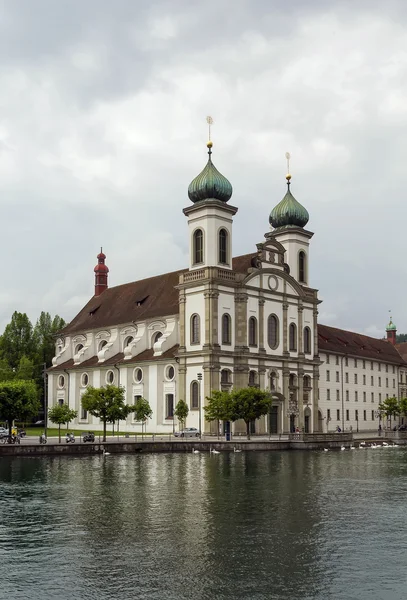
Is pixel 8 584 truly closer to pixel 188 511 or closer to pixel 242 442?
pixel 188 511

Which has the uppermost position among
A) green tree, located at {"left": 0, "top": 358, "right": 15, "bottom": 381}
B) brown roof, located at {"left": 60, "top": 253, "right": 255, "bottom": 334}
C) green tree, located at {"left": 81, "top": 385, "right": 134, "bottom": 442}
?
brown roof, located at {"left": 60, "top": 253, "right": 255, "bottom": 334}

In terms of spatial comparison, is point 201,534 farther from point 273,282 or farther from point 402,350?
point 402,350

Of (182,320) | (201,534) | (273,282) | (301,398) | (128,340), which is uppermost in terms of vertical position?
(273,282)

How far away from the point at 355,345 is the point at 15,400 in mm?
58822

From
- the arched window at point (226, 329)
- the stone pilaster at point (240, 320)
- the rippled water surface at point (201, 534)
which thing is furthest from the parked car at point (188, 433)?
the rippled water surface at point (201, 534)

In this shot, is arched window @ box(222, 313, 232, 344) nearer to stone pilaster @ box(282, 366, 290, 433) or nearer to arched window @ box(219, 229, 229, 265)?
arched window @ box(219, 229, 229, 265)

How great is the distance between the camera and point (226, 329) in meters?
78.4

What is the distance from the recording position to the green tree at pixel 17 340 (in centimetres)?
11125

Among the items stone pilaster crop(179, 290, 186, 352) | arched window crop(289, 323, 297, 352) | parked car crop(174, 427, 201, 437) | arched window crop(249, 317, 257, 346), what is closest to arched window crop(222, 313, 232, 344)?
arched window crop(249, 317, 257, 346)

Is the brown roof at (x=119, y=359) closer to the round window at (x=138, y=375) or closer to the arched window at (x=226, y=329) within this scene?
the round window at (x=138, y=375)

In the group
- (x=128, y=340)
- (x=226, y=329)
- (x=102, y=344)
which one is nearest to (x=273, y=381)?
(x=226, y=329)

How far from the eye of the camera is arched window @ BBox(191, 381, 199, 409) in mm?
77062

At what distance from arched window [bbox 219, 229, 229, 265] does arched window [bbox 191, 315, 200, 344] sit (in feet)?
21.3

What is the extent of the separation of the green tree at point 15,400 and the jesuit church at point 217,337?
57.3 feet
